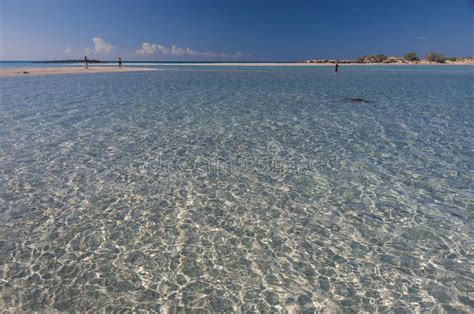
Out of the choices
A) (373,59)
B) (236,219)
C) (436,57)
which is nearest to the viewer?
(236,219)

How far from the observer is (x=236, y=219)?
26.1ft

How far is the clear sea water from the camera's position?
5559mm

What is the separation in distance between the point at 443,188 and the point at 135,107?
19.2 metres

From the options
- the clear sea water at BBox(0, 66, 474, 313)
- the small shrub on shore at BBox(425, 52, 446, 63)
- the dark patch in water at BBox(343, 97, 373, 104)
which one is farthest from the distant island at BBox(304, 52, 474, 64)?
the clear sea water at BBox(0, 66, 474, 313)

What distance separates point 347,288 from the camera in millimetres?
5648

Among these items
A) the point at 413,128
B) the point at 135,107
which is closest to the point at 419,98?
the point at 413,128

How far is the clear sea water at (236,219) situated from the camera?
18.2 feet

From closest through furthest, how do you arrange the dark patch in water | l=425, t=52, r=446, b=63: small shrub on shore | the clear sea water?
1. the clear sea water
2. the dark patch in water
3. l=425, t=52, r=446, b=63: small shrub on shore

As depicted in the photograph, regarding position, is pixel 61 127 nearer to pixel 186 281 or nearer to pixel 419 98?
pixel 186 281

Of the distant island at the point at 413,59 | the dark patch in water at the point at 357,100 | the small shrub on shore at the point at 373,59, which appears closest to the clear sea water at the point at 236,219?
the dark patch in water at the point at 357,100

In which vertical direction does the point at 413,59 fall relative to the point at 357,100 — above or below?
above

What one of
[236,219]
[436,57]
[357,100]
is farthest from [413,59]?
[236,219]

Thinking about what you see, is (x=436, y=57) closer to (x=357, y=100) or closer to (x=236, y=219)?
(x=357, y=100)

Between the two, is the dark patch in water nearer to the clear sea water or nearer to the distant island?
the clear sea water
